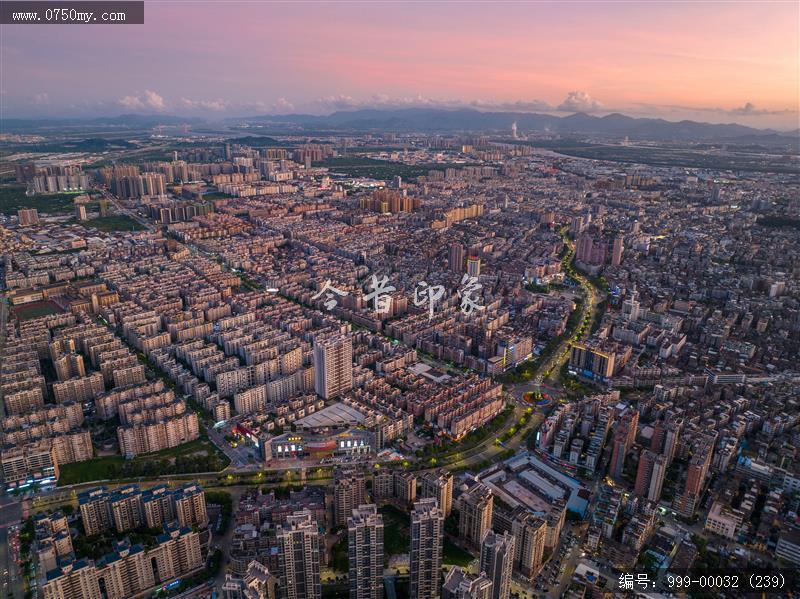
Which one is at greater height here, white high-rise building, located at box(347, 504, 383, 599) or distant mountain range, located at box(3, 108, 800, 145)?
distant mountain range, located at box(3, 108, 800, 145)

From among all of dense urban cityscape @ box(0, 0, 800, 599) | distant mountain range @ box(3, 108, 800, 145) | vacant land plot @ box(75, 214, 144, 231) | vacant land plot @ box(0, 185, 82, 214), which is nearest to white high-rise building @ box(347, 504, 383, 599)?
dense urban cityscape @ box(0, 0, 800, 599)

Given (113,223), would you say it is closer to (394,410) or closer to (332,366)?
(332,366)

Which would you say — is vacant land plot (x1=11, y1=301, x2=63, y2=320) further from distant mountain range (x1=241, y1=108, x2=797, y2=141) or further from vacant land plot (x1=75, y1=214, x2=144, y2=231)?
distant mountain range (x1=241, y1=108, x2=797, y2=141)

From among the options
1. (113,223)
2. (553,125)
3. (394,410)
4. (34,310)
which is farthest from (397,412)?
(553,125)

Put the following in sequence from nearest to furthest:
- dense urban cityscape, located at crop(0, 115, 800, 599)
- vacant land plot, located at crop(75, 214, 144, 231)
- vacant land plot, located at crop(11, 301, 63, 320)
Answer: dense urban cityscape, located at crop(0, 115, 800, 599), vacant land plot, located at crop(11, 301, 63, 320), vacant land plot, located at crop(75, 214, 144, 231)

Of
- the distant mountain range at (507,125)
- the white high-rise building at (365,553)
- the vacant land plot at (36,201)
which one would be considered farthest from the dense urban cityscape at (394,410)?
the distant mountain range at (507,125)

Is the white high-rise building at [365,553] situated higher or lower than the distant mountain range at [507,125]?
lower

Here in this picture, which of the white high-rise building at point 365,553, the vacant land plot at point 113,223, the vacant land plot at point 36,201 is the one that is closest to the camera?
the white high-rise building at point 365,553

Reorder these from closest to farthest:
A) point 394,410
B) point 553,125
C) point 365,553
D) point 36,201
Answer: point 365,553
point 394,410
point 36,201
point 553,125

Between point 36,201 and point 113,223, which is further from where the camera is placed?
point 36,201

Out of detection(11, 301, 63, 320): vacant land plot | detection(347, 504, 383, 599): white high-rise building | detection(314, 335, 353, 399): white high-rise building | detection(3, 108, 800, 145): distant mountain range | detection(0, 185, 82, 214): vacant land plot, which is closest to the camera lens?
detection(347, 504, 383, 599): white high-rise building

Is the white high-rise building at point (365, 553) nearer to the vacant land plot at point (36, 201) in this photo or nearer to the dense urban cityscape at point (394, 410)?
the dense urban cityscape at point (394, 410)

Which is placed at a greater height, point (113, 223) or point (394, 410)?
point (113, 223)
